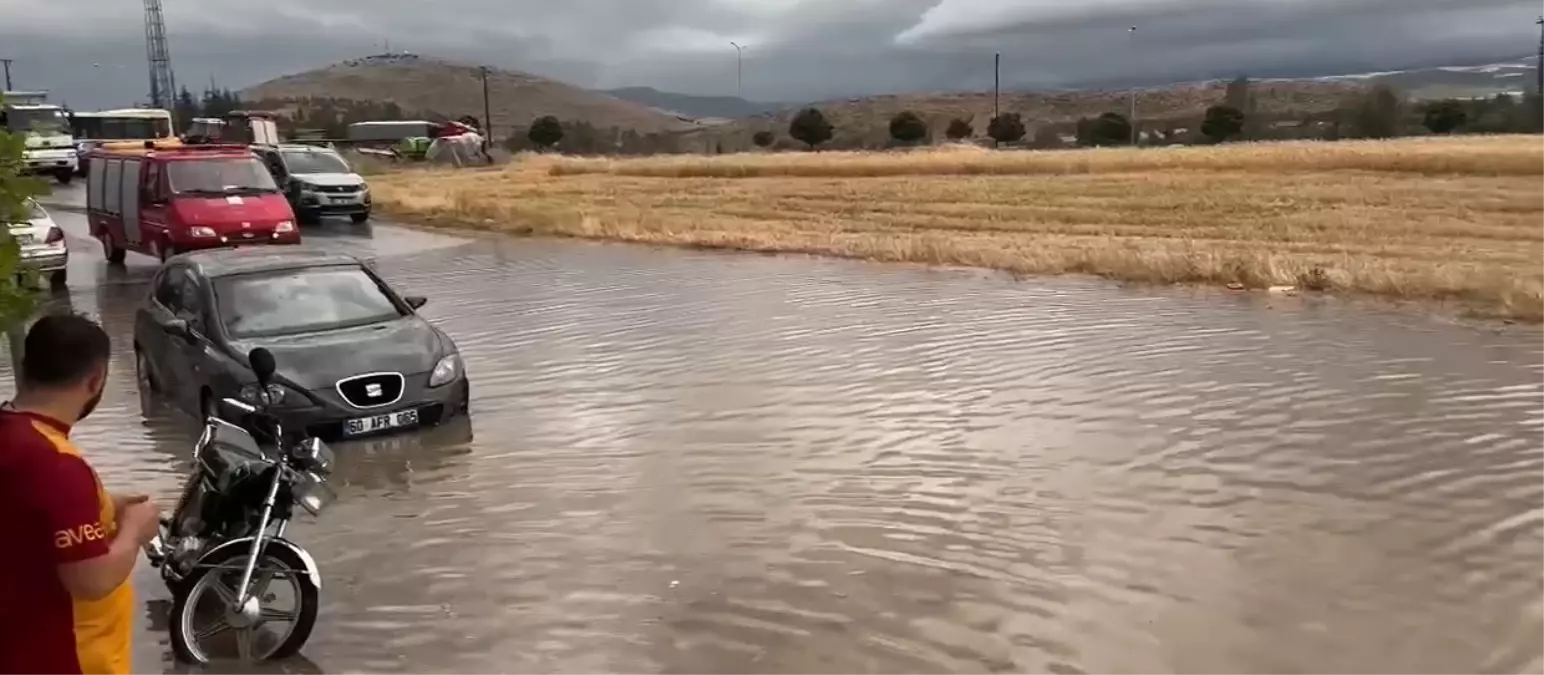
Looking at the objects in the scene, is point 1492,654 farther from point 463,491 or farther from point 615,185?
point 615,185

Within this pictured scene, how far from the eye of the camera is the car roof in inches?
420

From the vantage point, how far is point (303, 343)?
9.76m

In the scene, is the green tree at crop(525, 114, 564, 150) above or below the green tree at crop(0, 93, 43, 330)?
above

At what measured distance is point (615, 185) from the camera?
4272 cm

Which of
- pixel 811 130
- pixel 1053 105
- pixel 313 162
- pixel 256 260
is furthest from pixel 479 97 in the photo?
pixel 256 260

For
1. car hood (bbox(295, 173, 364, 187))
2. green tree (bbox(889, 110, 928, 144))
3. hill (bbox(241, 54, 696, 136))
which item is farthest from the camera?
hill (bbox(241, 54, 696, 136))

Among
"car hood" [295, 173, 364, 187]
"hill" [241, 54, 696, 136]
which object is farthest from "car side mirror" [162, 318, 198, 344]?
"hill" [241, 54, 696, 136]

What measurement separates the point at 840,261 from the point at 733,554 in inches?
564

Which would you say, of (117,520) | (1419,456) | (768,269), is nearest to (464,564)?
(117,520)

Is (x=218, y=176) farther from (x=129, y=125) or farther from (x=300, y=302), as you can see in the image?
(x=129, y=125)

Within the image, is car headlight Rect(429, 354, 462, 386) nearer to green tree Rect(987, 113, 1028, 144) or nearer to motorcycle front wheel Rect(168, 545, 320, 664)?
motorcycle front wheel Rect(168, 545, 320, 664)

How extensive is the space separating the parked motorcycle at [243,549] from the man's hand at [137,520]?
2092 millimetres

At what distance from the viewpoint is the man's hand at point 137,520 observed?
10.8ft

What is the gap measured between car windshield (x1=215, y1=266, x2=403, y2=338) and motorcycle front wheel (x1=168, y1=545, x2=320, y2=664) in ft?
14.5
